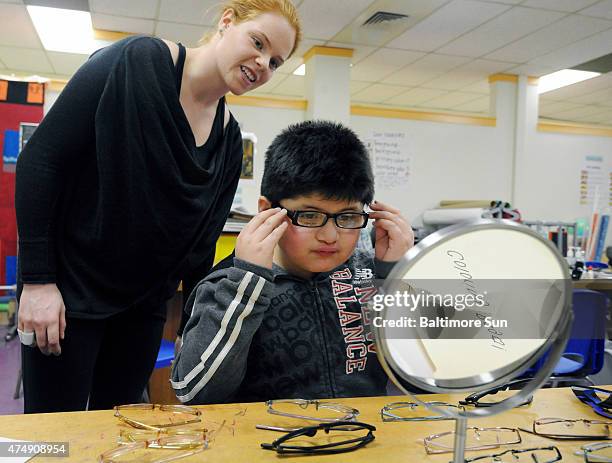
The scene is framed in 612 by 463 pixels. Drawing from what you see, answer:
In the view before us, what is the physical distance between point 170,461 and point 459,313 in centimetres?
32

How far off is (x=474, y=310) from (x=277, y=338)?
488mm

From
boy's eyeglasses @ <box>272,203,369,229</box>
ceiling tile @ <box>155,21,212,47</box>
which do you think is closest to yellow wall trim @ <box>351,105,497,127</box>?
ceiling tile @ <box>155,21,212,47</box>

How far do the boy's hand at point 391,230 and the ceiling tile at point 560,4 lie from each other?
314 centimetres

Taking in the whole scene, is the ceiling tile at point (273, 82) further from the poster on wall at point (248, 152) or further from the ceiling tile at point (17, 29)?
the poster on wall at point (248, 152)

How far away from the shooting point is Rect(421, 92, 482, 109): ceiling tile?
5719 mm

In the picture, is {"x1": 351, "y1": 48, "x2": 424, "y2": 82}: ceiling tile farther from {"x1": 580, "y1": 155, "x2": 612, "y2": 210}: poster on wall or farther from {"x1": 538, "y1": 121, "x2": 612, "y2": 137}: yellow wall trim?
{"x1": 580, "y1": 155, "x2": 612, "y2": 210}: poster on wall

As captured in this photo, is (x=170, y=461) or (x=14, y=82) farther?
(x=14, y=82)

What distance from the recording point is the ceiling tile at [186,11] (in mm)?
3461

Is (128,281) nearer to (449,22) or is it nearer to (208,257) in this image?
(208,257)

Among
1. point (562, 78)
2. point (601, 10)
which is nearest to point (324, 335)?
point (601, 10)

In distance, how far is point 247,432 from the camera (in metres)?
0.58

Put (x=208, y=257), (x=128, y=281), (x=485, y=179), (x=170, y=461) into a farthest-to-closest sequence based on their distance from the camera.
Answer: (x=485, y=179) < (x=208, y=257) < (x=128, y=281) < (x=170, y=461)

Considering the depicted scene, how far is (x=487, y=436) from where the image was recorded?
23.8 inches

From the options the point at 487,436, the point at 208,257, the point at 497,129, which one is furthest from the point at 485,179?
the point at 487,436
